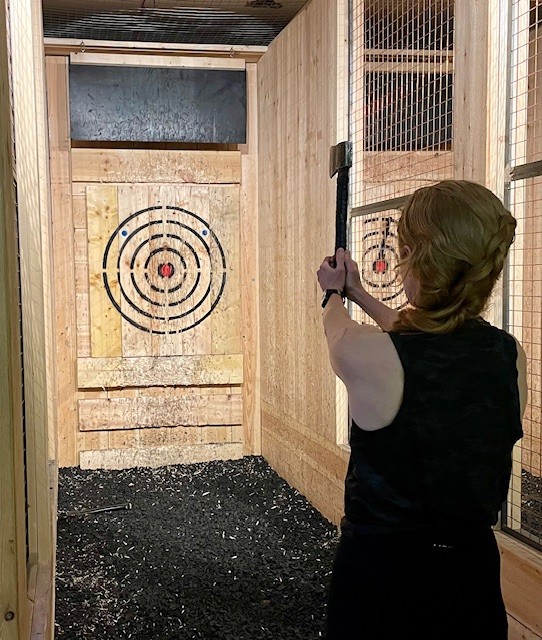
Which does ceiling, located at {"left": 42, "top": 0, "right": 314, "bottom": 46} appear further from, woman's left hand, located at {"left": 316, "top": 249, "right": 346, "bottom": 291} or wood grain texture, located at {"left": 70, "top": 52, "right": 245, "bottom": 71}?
woman's left hand, located at {"left": 316, "top": 249, "right": 346, "bottom": 291}

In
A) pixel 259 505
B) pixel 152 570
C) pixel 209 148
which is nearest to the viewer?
pixel 152 570

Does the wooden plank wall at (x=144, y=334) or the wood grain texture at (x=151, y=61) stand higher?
the wood grain texture at (x=151, y=61)

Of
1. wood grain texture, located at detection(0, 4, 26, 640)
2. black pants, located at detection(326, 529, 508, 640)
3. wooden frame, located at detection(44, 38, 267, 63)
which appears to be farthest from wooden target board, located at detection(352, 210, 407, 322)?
wood grain texture, located at detection(0, 4, 26, 640)

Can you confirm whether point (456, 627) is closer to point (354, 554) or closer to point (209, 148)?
point (354, 554)

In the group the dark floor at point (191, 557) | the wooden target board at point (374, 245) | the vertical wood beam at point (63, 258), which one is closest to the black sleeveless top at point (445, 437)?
the dark floor at point (191, 557)

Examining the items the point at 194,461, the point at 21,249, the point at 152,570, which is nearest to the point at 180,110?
the point at 194,461

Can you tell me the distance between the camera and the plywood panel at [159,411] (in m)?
4.79

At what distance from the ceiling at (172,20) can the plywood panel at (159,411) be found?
7.05 ft

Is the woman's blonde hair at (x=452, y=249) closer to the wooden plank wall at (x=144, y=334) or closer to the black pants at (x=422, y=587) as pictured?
the black pants at (x=422, y=587)

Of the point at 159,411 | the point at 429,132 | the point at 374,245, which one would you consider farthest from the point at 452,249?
the point at 159,411

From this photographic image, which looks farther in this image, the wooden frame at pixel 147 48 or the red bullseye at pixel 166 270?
the red bullseye at pixel 166 270

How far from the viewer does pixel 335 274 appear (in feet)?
5.84

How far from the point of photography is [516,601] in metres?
2.19

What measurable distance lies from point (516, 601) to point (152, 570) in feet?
5.02
